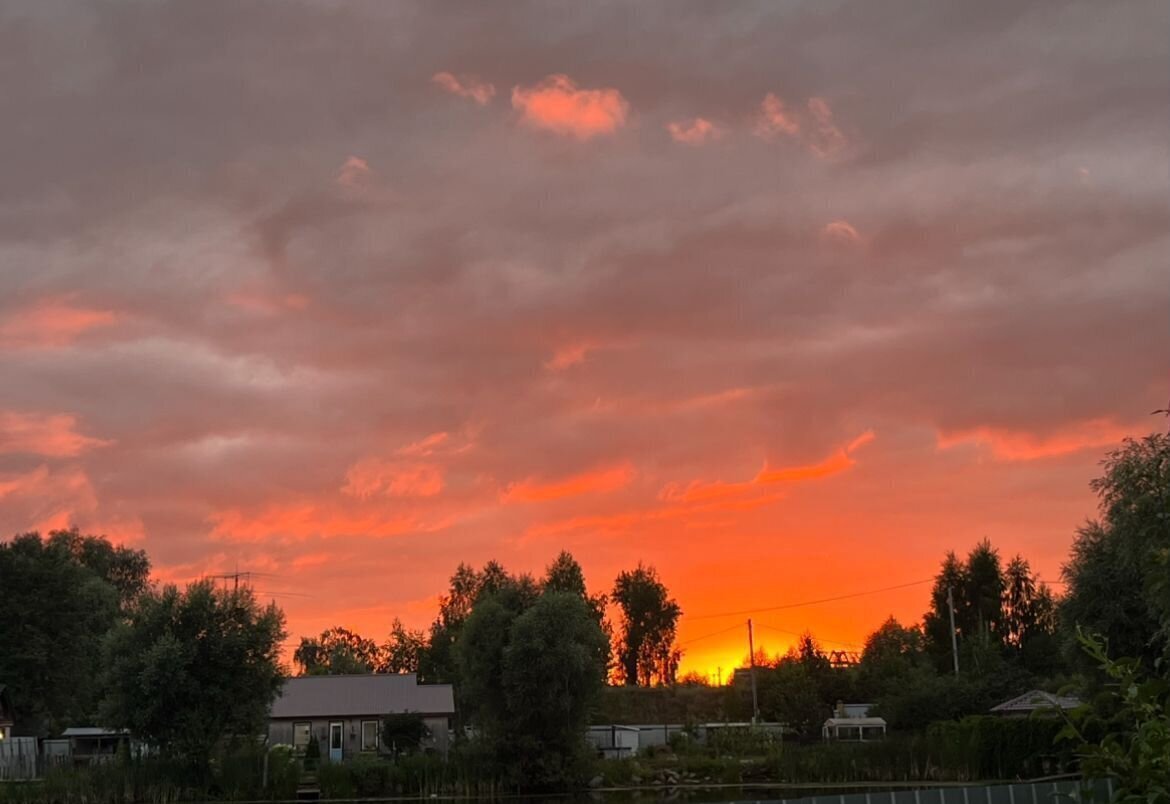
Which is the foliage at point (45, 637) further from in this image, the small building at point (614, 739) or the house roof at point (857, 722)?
the house roof at point (857, 722)

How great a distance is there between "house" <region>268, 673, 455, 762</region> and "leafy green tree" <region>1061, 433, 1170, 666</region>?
3856cm

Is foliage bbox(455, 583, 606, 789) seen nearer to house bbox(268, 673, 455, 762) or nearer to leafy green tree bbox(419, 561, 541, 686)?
house bbox(268, 673, 455, 762)

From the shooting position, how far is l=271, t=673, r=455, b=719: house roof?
71375 mm

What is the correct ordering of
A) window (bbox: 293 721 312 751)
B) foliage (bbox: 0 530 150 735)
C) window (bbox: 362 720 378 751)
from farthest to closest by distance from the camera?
foliage (bbox: 0 530 150 735) → window (bbox: 293 721 312 751) → window (bbox: 362 720 378 751)

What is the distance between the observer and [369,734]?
233 ft

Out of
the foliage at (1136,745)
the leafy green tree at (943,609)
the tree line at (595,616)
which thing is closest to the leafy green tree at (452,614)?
the tree line at (595,616)

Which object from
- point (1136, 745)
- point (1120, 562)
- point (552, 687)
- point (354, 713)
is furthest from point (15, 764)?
point (1136, 745)

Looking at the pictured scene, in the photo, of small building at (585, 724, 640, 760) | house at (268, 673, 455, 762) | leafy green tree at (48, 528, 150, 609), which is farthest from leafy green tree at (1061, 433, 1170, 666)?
leafy green tree at (48, 528, 150, 609)

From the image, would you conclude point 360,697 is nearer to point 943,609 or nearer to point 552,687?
point 552,687

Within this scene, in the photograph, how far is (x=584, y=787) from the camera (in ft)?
194

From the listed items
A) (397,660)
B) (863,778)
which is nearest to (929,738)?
(863,778)

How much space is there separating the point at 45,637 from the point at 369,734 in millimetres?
27468

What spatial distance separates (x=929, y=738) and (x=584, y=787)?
16.7 m

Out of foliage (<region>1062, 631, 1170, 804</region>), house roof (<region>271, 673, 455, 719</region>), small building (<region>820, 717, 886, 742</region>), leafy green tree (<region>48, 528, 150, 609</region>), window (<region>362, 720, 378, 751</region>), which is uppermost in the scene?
leafy green tree (<region>48, 528, 150, 609</region>)
